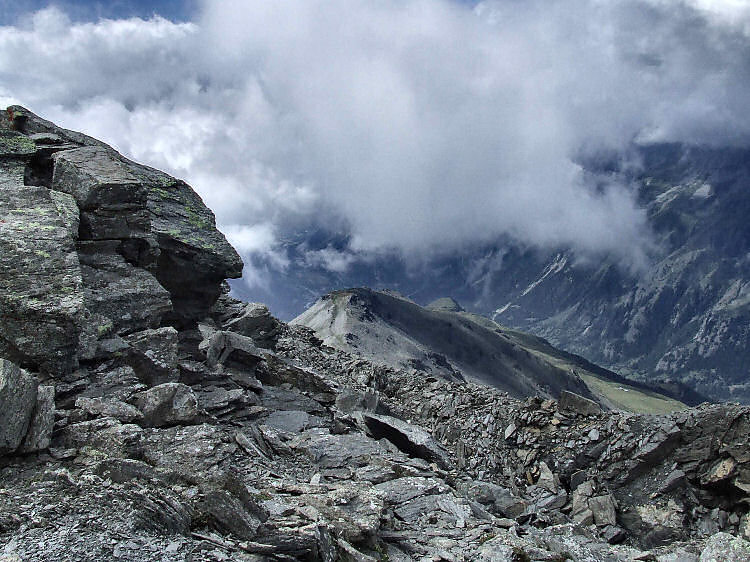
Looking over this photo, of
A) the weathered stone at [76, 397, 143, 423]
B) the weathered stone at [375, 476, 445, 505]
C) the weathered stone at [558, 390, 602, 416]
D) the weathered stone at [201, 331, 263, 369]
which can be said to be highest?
the weathered stone at [558, 390, 602, 416]

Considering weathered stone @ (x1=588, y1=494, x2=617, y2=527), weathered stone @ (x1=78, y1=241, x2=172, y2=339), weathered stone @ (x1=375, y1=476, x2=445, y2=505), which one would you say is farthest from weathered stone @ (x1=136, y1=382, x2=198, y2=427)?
weathered stone @ (x1=588, y1=494, x2=617, y2=527)

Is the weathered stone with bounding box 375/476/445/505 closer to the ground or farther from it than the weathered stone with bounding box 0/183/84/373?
closer to the ground

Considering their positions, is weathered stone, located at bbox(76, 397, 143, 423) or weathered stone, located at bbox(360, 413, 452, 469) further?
weathered stone, located at bbox(360, 413, 452, 469)

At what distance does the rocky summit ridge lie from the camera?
11258mm

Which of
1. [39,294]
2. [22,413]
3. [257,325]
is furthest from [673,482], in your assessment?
[39,294]

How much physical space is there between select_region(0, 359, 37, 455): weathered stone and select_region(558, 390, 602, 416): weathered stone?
Answer: 3342 cm

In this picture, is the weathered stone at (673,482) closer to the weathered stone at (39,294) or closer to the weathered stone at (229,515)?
the weathered stone at (229,515)

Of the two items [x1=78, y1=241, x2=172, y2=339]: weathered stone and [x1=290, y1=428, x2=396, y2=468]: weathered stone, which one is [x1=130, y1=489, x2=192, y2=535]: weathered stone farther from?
[x1=78, y1=241, x2=172, y2=339]: weathered stone

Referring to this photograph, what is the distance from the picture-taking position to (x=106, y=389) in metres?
16.5

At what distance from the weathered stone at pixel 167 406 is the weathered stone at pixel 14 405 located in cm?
386

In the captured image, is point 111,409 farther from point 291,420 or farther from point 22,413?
point 291,420

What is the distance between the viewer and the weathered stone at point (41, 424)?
1231cm

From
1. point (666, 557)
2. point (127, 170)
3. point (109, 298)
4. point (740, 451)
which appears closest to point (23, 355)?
point (109, 298)

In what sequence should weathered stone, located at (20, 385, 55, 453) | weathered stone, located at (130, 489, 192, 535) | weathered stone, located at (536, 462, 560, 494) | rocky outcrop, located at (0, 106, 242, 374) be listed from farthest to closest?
1. weathered stone, located at (536, 462, 560, 494)
2. rocky outcrop, located at (0, 106, 242, 374)
3. weathered stone, located at (20, 385, 55, 453)
4. weathered stone, located at (130, 489, 192, 535)
